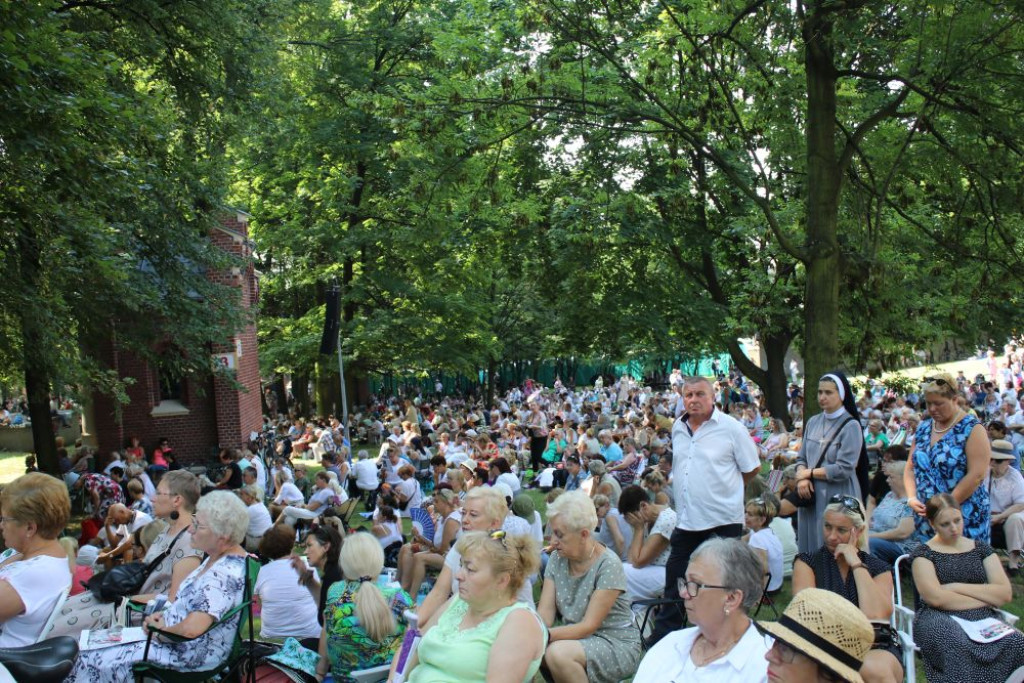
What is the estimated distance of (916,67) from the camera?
936 centimetres

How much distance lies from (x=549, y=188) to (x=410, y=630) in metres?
13.0

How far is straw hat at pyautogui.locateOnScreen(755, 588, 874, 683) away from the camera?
3.05 m

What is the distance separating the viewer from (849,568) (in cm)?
525

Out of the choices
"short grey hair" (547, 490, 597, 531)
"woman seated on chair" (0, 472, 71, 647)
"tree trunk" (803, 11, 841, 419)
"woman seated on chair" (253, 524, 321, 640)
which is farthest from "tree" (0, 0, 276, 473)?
"tree trunk" (803, 11, 841, 419)

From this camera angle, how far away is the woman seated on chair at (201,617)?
543 centimetres

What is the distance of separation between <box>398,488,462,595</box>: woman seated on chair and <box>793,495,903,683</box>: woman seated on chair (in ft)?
13.6

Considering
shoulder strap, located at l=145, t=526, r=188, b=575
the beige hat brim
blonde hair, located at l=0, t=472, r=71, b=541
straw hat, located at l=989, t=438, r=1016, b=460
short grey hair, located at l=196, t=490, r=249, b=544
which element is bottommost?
straw hat, located at l=989, t=438, r=1016, b=460

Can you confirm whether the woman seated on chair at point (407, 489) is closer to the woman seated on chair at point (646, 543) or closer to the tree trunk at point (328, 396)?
the woman seated on chair at point (646, 543)

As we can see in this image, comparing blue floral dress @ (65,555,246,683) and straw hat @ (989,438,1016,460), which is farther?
straw hat @ (989,438,1016,460)

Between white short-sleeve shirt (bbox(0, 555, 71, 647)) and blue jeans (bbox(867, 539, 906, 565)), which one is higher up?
white short-sleeve shirt (bbox(0, 555, 71, 647))

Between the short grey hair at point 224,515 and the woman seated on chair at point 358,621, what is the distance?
75 centimetres

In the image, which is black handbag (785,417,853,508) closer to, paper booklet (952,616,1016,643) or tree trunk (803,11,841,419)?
paper booklet (952,616,1016,643)

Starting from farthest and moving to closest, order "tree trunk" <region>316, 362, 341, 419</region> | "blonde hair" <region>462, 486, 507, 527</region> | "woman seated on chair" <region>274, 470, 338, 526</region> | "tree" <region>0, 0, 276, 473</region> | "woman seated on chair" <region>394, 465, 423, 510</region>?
"tree trunk" <region>316, 362, 341, 419</region>
"woman seated on chair" <region>394, 465, 423, 510</region>
"woman seated on chair" <region>274, 470, 338, 526</region>
"tree" <region>0, 0, 276, 473</region>
"blonde hair" <region>462, 486, 507, 527</region>

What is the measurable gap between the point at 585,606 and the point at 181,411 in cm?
2219
